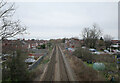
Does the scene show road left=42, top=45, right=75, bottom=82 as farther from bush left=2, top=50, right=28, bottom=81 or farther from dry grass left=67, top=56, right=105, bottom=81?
bush left=2, top=50, right=28, bottom=81

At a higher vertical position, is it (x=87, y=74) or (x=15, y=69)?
(x=15, y=69)

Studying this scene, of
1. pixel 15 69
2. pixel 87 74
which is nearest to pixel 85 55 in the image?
pixel 87 74

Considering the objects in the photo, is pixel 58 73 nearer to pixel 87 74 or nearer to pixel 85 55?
pixel 87 74

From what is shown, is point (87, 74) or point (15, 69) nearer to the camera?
point (15, 69)

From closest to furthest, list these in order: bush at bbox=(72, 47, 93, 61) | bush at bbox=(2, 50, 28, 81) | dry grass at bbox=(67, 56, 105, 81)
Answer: bush at bbox=(2, 50, 28, 81), dry grass at bbox=(67, 56, 105, 81), bush at bbox=(72, 47, 93, 61)

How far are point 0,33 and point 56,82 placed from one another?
741 cm

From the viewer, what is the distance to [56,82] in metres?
9.47

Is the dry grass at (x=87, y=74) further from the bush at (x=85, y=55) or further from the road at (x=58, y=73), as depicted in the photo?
the bush at (x=85, y=55)

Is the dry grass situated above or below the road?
above

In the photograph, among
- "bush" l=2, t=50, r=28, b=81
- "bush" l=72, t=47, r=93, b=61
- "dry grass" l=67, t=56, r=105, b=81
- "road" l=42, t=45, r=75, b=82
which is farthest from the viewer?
"bush" l=72, t=47, r=93, b=61

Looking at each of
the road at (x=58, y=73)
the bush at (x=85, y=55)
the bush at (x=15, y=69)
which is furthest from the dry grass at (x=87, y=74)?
the bush at (x=85, y=55)

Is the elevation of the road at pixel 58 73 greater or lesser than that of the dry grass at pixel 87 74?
lesser

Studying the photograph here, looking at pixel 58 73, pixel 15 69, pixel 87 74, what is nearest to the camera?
pixel 15 69

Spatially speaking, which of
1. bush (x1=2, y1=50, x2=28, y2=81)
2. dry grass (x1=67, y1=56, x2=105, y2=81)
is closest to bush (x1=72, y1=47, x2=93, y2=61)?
dry grass (x1=67, y1=56, x2=105, y2=81)
